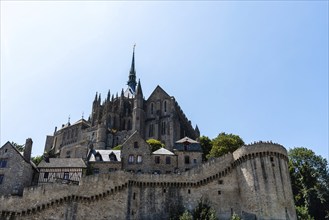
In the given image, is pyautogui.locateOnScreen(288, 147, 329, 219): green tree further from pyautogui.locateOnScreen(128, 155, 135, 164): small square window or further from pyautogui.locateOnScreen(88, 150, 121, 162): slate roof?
pyautogui.locateOnScreen(88, 150, 121, 162): slate roof

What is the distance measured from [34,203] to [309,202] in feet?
140

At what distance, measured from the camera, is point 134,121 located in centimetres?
8569

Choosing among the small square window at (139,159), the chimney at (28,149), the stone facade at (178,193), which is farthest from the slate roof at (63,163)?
the small square window at (139,159)

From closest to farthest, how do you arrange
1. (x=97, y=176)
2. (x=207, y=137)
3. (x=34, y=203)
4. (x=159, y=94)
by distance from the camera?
(x=34, y=203), (x=97, y=176), (x=207, y=137), (x=159, y=94)

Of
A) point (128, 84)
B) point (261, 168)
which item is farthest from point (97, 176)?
point (128, 84)

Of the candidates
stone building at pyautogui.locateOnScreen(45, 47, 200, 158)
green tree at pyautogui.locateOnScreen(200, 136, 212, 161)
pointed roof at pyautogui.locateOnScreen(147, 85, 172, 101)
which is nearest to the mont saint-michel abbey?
green tree at pyautogui.locateOnScreen(200, 136, 212, 161)

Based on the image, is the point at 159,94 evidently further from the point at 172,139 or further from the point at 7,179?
the point at 7,179

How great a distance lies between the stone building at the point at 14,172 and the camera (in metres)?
45.5

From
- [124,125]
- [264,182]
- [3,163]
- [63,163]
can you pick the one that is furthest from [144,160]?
[124,125]

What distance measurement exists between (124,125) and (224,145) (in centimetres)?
3706

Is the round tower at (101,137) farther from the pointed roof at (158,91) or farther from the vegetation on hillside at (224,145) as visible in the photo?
the vegetation on hillside at (224,145)

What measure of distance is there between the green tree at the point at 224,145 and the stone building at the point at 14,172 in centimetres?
2860

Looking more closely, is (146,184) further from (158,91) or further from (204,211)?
(158,91)

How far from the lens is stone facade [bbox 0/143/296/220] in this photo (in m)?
41.5
